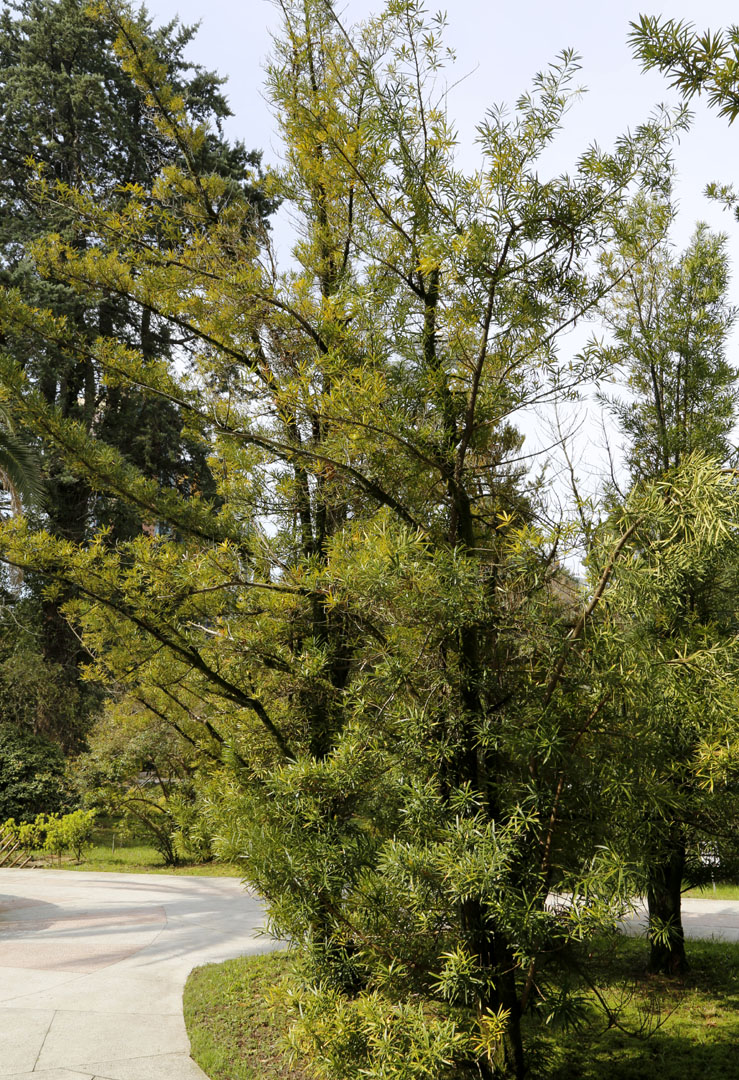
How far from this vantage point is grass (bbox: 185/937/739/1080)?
Result: 4.32 meters

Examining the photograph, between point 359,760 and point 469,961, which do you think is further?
point 359,760

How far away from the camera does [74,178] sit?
57.9ft

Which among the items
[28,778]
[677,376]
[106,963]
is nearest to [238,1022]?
[106,963]

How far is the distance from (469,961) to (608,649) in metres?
1.30

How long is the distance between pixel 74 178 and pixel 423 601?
18.0 m

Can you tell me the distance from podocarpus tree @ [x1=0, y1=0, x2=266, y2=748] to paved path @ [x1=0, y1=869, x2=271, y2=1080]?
23.4 feet

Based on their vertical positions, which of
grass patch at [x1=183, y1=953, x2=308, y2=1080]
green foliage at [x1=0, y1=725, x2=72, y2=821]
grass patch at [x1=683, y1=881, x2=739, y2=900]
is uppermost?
green foliage at [x1=0, y1=725, x2=72, y2=821]

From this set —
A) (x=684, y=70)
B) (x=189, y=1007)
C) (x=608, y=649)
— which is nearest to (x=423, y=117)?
(x=684, y=70)

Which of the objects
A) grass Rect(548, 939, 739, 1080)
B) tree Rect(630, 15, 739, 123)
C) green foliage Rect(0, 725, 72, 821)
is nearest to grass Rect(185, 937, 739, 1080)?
grass Rect(548, 939, 739, 1080)

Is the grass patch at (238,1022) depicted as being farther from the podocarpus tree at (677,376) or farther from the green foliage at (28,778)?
the green foliage at (28,778)

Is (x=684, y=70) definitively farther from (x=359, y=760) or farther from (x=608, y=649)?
(x=359, y=760)

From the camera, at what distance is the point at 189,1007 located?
575cm

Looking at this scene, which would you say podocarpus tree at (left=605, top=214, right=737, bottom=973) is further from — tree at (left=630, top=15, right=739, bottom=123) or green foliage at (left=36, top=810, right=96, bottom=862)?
green foliage at (left=36, top=810, right=96, bottom=862)

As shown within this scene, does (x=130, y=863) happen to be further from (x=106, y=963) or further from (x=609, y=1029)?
(x=609, y=1029)
